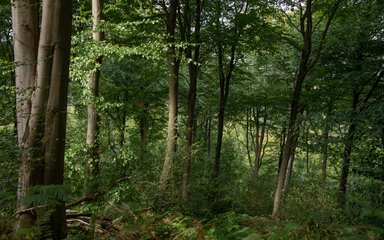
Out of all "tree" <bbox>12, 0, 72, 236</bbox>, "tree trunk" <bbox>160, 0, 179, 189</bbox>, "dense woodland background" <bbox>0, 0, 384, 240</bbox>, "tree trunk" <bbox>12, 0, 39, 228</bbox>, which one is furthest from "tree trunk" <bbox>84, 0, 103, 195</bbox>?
"tree" <bbox>12, 0, 72, 236</bbox>

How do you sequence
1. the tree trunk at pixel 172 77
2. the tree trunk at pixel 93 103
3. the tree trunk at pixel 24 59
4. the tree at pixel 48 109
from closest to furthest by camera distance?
the tree at pixel 48 109, the tree trunk at pixel 24 59, the tree trunk at pixel 93 103, the tree trunk at pixel 172 77

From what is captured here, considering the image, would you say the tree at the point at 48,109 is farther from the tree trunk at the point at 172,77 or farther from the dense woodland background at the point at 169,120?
the tree trunk at the point at 172,77

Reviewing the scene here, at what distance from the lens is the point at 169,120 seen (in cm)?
1044

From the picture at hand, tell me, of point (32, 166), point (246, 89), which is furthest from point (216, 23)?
point (32, 166)

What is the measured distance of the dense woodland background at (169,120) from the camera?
12.4 ft

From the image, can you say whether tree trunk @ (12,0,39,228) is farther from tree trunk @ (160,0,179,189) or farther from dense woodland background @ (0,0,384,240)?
tree trunk @ (160,0,179,189)

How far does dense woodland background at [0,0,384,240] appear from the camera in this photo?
3.77m

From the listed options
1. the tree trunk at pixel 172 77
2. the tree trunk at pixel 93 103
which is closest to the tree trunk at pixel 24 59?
the tree trunk at pixel 93 103

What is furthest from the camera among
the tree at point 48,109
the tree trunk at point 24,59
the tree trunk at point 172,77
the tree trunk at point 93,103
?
the tree trunk at point 172,77

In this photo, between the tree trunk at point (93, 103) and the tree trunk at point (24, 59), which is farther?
the tree trunk at point (93, 103)

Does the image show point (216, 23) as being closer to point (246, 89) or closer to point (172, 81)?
point (172, 81)

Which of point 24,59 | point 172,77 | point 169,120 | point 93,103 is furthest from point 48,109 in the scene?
point 172,77

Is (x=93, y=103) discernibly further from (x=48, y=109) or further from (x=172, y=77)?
(x=48, y=109)

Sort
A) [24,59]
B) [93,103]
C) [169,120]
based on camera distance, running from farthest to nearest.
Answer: [169,120]
[93,103]
[24,59]
